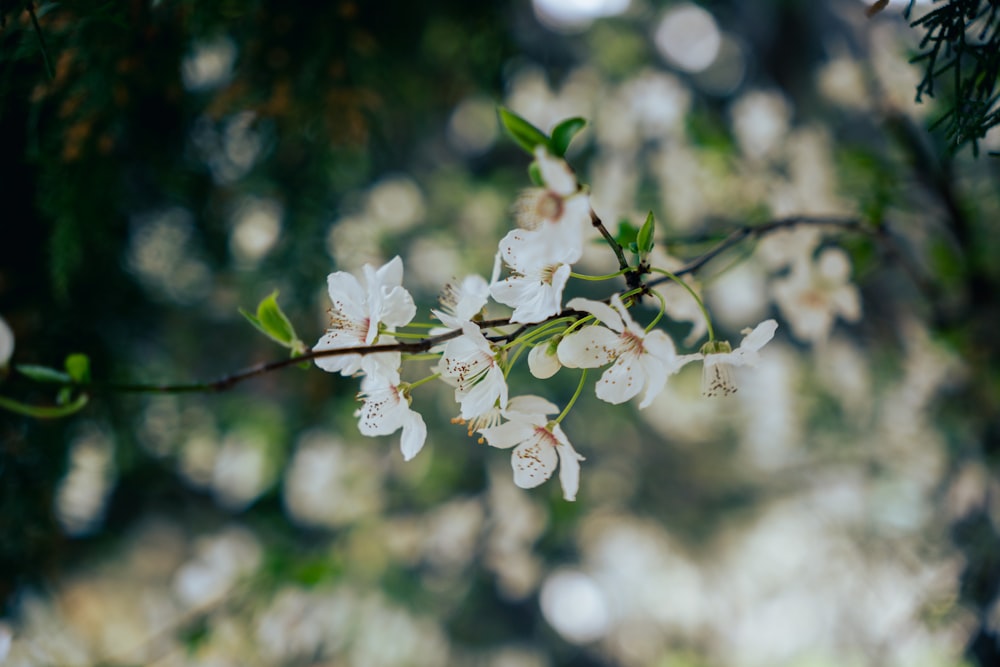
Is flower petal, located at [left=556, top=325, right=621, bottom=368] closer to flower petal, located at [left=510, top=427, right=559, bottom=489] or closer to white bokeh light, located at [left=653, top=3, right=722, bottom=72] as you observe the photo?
flower petal, located at [left=510, top=427, right=559, bottom=489]

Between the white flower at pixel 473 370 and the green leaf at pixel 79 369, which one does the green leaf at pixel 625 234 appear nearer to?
the white flower at pixel 473 370

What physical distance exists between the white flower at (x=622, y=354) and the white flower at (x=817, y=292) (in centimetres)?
46

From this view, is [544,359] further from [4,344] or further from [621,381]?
[4,344]

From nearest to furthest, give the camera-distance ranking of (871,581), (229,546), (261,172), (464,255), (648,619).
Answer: (261,172)
(871,581)
(464,255)
(229,546)
(648,619)

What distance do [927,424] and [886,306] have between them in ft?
1.02

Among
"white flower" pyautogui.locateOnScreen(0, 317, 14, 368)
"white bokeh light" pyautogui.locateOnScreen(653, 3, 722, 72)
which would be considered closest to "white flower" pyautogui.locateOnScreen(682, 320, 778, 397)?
"white flower" pyautogui.locateOnScreen(0, 317, 14, 368)

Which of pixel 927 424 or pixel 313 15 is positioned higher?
pixel 313 15

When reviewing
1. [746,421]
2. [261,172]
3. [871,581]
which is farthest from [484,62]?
[746,421]

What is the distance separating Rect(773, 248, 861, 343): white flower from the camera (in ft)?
2.41

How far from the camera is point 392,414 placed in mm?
441

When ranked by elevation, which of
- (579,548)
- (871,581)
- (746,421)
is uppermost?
(871,581)

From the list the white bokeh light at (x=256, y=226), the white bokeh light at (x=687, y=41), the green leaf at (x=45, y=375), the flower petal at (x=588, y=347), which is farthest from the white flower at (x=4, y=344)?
the white bokeh light at (x=687, y=41)

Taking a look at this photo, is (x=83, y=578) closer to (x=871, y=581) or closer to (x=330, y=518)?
(x=330, y=518)

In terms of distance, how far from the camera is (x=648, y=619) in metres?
2.45
